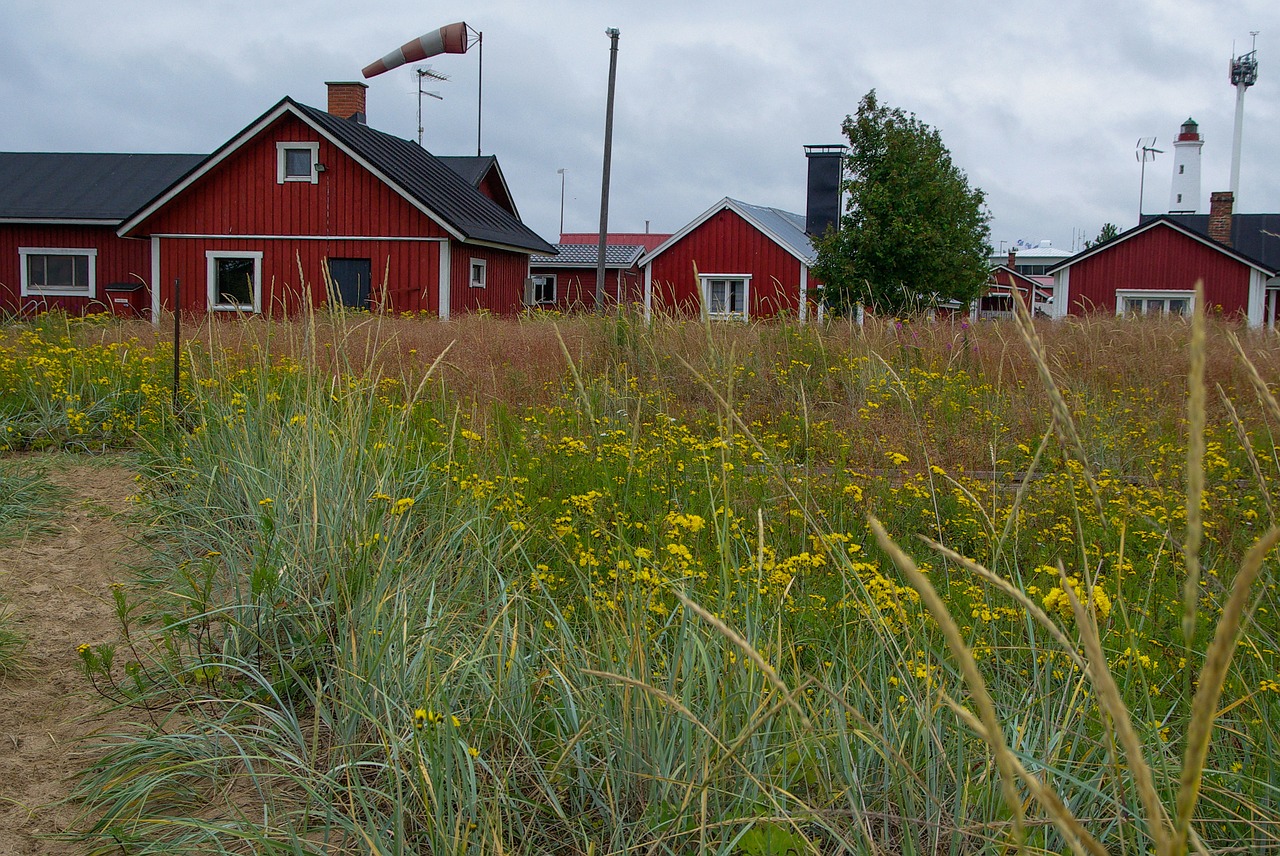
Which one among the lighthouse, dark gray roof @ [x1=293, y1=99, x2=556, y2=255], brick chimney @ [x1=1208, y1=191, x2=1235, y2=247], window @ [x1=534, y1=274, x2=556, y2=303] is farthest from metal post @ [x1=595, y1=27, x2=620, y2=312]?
the lighthouse

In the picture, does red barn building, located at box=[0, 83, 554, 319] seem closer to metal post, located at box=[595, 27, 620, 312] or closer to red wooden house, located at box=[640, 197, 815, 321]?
metal post, located at box=[595, 27, 620, 312]

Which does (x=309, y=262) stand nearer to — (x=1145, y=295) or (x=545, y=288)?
(x=545, y=288)

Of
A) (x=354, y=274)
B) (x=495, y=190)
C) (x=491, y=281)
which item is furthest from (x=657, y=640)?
(x=495, y=190)

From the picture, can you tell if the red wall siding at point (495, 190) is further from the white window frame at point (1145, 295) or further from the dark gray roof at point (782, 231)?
the white window frame at point (1145, 295)

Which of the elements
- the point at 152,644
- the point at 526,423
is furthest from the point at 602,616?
the point at 526,423

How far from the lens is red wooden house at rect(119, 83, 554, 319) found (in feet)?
68.9

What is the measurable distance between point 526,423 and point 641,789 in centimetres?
377

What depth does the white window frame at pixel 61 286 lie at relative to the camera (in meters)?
24.0

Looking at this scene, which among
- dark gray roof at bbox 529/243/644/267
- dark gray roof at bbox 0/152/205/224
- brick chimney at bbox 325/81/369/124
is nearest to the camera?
dark gray roof at bbox 0/152/205/224

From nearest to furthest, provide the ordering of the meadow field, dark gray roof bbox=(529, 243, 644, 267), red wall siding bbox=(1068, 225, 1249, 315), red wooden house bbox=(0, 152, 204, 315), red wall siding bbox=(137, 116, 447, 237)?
1. the meadow field
2. red wall siding bbox=(137, 116, 447, 237)
3. red wooden house bbox=(0, 152, 204, 315)
4. red wall siding bbox=(1068, 225, 1249, 315)
5. dark gray roof bbox=(529, 243, 644, 267)

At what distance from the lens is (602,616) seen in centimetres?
278

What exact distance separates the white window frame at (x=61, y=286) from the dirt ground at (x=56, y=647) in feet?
72.4

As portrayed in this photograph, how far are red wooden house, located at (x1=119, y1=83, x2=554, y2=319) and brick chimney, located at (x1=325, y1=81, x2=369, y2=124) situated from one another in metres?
4.25

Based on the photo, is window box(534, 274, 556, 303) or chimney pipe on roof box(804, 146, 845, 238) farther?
window box(534, 274, 556, 303)
